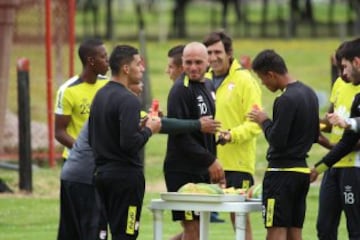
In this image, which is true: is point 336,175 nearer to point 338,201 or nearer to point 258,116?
point 338,201

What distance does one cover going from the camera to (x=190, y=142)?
40.0 feet

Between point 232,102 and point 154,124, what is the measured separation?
9.77ft

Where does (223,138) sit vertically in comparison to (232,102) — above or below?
below

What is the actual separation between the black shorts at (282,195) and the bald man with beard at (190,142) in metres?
0.73

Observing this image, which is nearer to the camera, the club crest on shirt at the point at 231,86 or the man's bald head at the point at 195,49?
the man's bald head at the point at 195,49

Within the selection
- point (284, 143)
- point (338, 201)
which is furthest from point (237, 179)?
point (284, 143)

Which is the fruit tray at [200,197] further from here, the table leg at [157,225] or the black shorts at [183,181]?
the black shorts at [183,181]

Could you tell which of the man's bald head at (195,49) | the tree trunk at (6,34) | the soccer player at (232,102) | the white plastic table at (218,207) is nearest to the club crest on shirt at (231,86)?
the soccer player at (232,102)

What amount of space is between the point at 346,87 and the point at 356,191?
43.5 inches

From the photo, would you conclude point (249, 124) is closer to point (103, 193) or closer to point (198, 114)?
point (198, 114)

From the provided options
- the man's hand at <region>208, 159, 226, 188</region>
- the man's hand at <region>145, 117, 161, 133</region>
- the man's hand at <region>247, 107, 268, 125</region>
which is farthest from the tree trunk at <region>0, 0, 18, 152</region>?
the man's hand at <region>145, 117, 161, 133</region>

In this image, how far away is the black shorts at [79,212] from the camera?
40.0 ft

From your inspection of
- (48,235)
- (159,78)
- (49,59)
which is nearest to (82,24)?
(159,78)

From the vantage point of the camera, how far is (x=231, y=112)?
46.8ft
